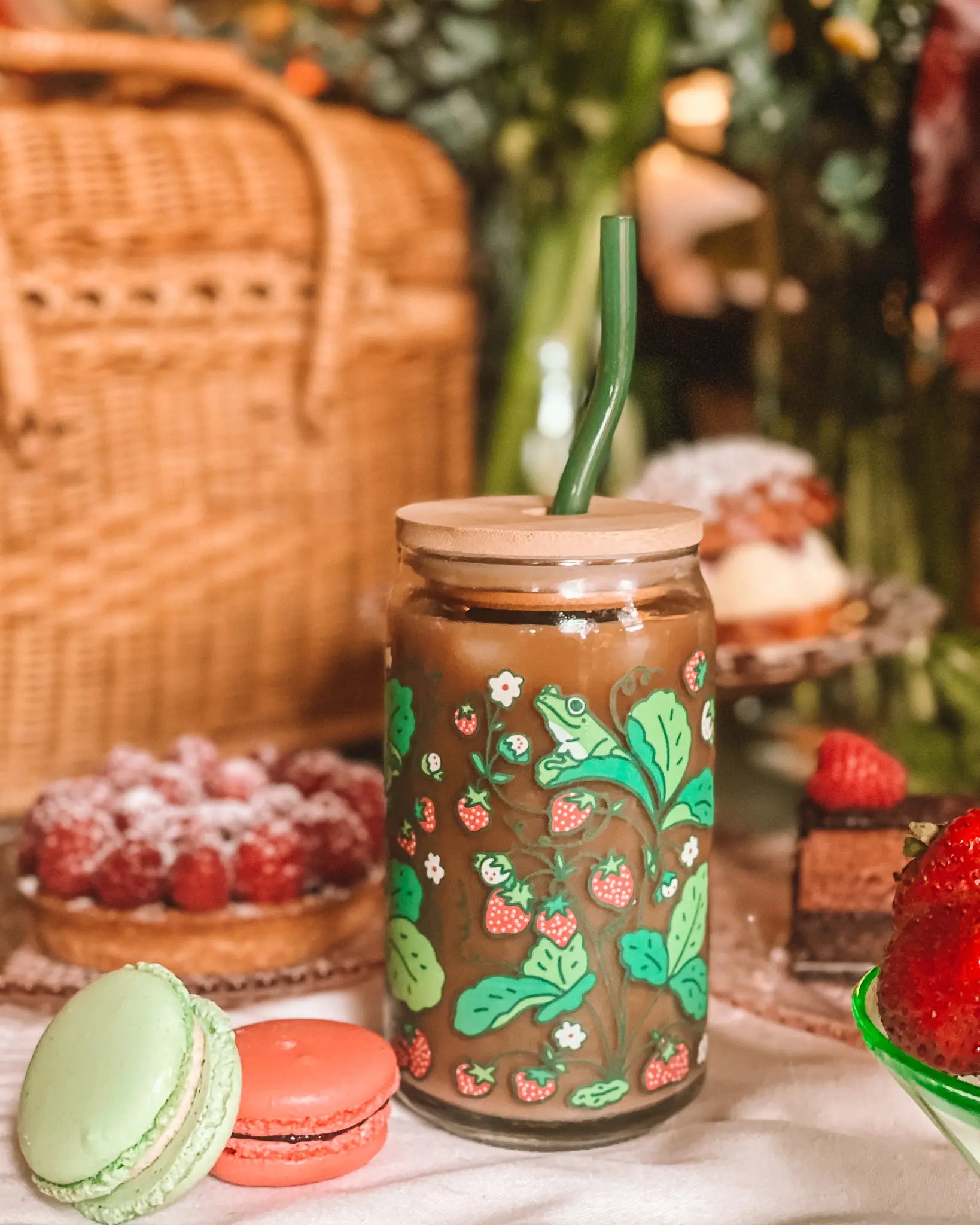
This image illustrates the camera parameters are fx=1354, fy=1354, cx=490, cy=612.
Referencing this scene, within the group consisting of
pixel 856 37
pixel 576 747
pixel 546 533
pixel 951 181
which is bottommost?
pixel 576 747

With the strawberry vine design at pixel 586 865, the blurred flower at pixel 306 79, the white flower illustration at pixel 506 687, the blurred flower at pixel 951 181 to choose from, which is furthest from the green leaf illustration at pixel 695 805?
the blurred flower at pixel 306 79

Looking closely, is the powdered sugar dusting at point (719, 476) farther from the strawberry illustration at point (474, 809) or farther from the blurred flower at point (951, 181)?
the strawberry illustration at point (474, 809)

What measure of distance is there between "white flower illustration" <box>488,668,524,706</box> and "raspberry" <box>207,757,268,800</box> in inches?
12.8

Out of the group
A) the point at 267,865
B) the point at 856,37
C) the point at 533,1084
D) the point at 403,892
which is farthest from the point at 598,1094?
the point at 856,37

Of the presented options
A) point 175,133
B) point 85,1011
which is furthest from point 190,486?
point 85,1011

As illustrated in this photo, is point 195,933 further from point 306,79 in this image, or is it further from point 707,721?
point 306,79

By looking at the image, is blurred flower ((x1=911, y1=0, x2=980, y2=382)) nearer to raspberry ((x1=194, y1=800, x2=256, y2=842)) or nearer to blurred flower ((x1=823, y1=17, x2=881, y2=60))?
blurred flower ((x1=823, y1=17, x2=881, y2=60))

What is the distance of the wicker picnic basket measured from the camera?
3.52 ft

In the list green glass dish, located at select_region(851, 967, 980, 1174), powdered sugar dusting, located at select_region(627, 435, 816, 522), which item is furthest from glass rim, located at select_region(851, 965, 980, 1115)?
powdered sugar dusting, located at select_region(627, 435, 816, 522)

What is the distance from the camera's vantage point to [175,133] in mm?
1160

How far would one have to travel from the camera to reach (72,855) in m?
0.83

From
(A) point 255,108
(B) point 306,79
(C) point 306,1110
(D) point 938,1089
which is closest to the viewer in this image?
(D) point 938,1089

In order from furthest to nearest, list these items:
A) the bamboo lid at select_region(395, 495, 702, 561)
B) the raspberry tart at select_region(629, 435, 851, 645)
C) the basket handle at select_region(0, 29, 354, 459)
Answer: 1. the raspberry tart at select_region(629, 435, 851, 645)
2. the basket handle at select_region(0, 29, 354, 459)
3. the bamboo lid at select_region(395, 495, 702, 561)

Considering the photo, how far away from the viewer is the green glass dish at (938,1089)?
0.52 m
